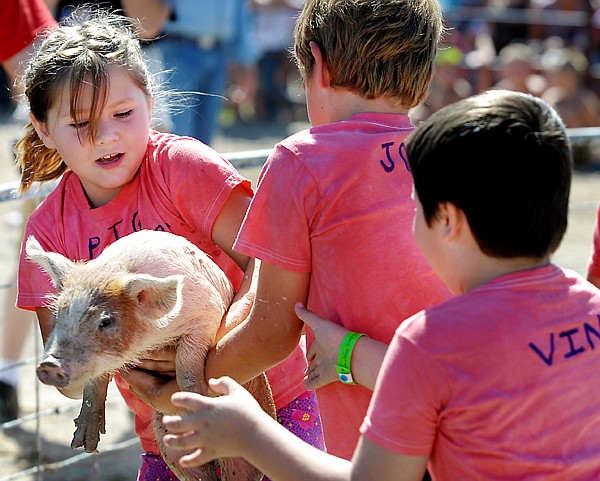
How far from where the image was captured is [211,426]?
183 centimetres

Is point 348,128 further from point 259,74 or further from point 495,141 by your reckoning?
point 259,74

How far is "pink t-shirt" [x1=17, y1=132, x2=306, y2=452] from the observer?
2699mm

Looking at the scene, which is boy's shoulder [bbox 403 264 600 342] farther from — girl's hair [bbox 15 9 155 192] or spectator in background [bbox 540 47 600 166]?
spectator in background [bbox 540 47 600 166]

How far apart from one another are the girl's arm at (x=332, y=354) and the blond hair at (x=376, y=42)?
548 mm

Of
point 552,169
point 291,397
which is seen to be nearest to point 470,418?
point 552,169

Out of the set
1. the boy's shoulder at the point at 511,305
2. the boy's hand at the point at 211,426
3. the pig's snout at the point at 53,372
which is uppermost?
the boy's shoulder at the point at 511,305

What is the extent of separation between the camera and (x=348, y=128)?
2.21 meters

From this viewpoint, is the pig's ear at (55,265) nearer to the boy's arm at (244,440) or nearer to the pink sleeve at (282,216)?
the pink sleeve at (282,216)

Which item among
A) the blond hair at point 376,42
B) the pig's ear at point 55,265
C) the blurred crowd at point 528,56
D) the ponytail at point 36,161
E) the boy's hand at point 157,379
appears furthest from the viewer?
the blurred crowd at point 528,56

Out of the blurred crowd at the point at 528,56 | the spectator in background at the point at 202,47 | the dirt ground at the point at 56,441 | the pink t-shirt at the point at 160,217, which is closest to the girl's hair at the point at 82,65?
the pink t-shirt at the point at 160,217

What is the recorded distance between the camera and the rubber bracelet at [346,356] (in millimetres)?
2135

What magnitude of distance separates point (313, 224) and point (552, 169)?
0.64 metres

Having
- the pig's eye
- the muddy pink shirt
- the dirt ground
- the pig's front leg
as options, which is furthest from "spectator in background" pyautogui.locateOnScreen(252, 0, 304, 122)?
the pig's eye

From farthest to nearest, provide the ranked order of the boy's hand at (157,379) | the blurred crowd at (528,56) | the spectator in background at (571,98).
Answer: the blurred crowd at (528,56), the spectator in background at (571,98), the boy's hand at (157,379)
